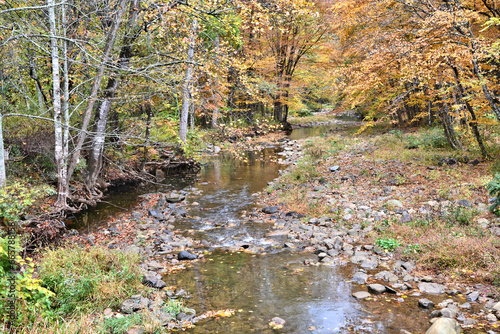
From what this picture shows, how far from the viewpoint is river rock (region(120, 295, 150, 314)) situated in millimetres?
4855

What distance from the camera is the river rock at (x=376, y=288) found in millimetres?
5254

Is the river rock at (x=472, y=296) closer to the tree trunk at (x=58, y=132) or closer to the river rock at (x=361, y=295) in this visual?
the river rock at (x=361, y=295)

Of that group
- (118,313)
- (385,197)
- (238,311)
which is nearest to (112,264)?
(118,313)

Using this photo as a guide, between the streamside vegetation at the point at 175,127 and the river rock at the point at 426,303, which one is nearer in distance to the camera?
the river rock at the point at 426,303

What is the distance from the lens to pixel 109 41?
924 cm

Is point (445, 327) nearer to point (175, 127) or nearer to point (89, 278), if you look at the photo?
point (89, 278)

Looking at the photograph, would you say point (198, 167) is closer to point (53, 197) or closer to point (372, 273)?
point (53, 197)

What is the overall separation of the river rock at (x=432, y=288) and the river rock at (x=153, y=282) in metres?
4.21

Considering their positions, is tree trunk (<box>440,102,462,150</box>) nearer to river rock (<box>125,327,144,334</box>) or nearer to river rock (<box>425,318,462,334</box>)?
river rock (<box>425,318,462,334</box>)

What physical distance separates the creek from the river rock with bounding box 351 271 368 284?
133 millimetres

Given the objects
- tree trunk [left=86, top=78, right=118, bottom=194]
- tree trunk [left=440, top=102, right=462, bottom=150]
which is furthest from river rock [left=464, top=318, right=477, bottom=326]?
tree trunk [left=86, top=78, right=118, bottom=194]

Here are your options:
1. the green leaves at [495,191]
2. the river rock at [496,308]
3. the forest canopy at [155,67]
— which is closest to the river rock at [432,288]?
the river rock at [496,308]

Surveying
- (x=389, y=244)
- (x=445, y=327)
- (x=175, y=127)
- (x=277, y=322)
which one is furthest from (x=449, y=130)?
(x=175, y=127)

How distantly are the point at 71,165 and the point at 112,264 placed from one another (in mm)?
4909
